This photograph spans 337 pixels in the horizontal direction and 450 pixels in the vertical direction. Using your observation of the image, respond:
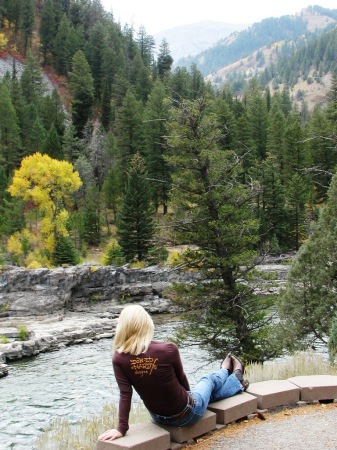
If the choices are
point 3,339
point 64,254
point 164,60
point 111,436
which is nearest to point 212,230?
point 111,436

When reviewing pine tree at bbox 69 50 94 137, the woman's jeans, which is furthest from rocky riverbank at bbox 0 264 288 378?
pine tree at bbox 69 50 94 137

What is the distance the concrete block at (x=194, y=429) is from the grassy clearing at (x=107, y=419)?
86 centimetres

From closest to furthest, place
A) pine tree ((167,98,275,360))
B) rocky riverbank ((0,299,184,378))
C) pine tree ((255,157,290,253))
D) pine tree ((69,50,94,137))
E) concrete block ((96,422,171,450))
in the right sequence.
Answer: concrete block ((96,422,171,450))
pine tree ((167,98,275,360))
rocky riverbank ((0,299,184,378))
pine tree ((255,157,290,253))
pine tree ((69,50,94,137))

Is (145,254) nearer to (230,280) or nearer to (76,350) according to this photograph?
(76,350)

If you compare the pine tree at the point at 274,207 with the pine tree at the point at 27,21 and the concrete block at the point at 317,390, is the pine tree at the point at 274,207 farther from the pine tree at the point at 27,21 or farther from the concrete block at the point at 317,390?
the pine tree at the point at 27,21

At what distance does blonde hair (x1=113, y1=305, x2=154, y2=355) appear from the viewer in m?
5.86

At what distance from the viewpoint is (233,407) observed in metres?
6.91

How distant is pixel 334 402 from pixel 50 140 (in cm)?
5888

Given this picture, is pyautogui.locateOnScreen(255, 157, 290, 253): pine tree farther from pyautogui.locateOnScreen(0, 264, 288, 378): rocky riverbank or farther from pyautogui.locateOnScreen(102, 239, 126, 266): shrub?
pyautogui.locateOnScreen(102, 239, 126, 266): shrub

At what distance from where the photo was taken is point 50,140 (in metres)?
62.1

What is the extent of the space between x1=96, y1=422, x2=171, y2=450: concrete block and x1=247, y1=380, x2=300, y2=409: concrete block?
5.96ft

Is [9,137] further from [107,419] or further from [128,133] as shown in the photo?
[107,419]

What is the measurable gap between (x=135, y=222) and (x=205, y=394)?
42.9 meters

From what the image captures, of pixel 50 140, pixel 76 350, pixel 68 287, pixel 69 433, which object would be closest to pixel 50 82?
pixel 50 140
